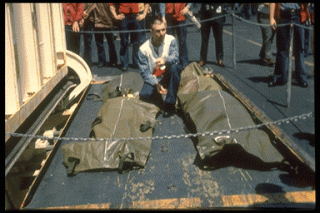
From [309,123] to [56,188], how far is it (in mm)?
3334

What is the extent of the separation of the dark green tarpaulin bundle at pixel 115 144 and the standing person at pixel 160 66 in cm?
43

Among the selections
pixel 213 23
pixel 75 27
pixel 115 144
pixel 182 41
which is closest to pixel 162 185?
pixel 115 144

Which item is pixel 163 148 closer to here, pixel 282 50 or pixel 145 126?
pixel 145 126

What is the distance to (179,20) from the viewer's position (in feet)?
26.3

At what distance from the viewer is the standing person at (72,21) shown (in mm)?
8078

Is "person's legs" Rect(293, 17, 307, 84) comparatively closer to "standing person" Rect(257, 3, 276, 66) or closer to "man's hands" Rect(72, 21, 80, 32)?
"standing person" Rect(257, 3, 276, 66)

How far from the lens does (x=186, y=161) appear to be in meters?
3.76

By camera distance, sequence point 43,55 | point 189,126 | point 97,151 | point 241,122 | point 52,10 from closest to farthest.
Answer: point 97,151 → point 241,122 → point 189,126 → point 43,55 → point 52,10

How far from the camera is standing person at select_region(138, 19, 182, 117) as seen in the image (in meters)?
5.09

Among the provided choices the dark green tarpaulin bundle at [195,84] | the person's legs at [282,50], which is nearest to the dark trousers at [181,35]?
the person's legs at [282,50]

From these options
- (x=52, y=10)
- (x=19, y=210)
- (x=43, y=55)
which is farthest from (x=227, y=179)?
(x=52, y=10)

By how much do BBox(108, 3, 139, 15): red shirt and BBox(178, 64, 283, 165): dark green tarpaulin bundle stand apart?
3481 mm

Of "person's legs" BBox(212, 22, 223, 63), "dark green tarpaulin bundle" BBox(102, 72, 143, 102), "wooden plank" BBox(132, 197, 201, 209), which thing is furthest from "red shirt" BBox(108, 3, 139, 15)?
"wooden plank" BBox(132, 197, 201, 209)
